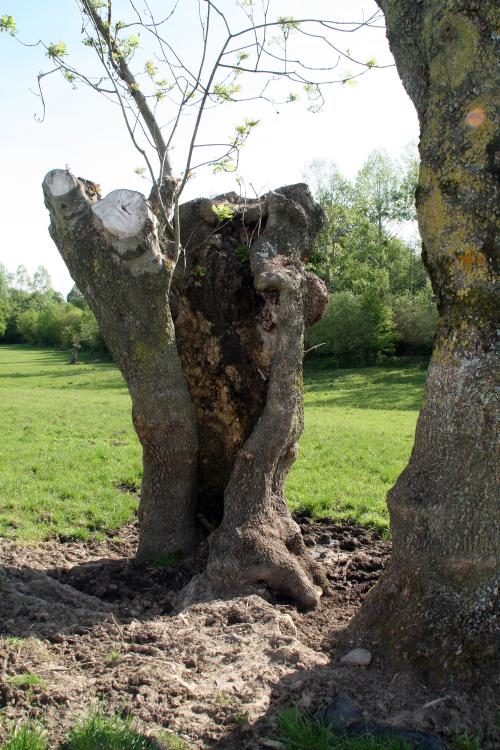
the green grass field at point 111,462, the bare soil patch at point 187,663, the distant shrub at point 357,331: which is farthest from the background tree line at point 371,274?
the bare soil patch at point 187,663

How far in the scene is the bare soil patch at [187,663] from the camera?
3.54m

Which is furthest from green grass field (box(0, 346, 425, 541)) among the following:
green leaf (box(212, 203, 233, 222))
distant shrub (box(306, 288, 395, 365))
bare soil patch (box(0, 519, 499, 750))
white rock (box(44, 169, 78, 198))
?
distant shrub (box(306, 288, 395, 365))

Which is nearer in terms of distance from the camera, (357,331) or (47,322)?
(357,331)

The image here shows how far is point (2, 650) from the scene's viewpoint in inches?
164

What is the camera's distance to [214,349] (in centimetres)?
685

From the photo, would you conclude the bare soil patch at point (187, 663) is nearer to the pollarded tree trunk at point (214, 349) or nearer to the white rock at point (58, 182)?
the pollarded tree trunk at point (214, 349)

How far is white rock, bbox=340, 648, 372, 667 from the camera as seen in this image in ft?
13.4

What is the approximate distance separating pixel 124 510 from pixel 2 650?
4.58 meters

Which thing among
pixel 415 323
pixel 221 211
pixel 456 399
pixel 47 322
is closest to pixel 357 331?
pixel 415 323

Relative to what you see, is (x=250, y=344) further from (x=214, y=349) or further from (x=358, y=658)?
(x=358, y=658)

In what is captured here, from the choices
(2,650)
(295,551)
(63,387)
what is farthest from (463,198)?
(63,387)

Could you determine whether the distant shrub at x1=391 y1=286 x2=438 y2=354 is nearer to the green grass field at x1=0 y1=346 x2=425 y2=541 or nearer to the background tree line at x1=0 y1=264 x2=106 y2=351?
the green grass field at x1=0 y1=346 x2=425 y2=541

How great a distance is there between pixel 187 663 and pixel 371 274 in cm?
4074

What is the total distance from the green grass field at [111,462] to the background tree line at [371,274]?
41.1 feet
